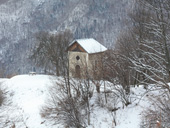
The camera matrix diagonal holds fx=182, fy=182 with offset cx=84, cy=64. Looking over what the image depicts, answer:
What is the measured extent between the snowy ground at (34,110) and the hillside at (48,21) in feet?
218

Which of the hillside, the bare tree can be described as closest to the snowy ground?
the bare tree

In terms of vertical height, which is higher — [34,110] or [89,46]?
A: [89,46]

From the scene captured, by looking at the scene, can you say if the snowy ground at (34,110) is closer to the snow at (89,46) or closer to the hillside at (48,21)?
the snow at (89,46)

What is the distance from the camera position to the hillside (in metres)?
96.6

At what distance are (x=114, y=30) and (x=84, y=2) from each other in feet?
121

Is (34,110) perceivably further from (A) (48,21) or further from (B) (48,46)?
(A) (48,21)

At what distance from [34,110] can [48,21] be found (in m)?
120

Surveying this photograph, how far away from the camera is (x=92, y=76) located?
38.0 ft

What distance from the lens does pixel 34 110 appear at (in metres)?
14.1

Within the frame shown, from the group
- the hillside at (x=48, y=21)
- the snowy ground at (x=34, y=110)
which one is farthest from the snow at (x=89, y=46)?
the hillside at (x=48, y=21)

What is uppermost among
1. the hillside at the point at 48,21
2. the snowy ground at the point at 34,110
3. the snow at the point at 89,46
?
the hillside at the point at 48,21

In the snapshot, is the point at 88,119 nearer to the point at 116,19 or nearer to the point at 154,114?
the point at 154,114

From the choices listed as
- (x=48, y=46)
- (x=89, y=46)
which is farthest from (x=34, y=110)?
(x=48, y=46)

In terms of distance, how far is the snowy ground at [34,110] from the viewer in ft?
31.5
